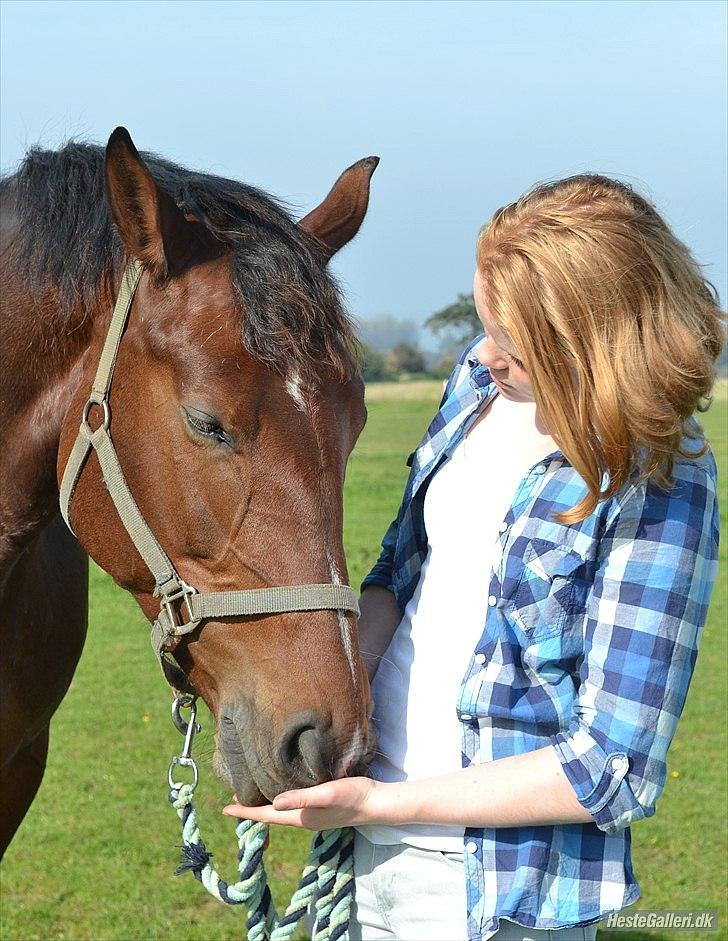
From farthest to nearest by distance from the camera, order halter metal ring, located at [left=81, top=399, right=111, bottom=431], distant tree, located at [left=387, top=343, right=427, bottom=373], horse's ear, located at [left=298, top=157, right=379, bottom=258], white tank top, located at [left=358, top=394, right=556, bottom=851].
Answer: distant tree, located at [left=387, top=343, right=427, bottom=373] → horse's ear, located at [left=298, top=157, right=379, bottom=258] → halter metal ring, located at [left=81, top=399, right=111, bottom=431] → white tank top, located at [left=358, top=394, right=556, bottom=851]

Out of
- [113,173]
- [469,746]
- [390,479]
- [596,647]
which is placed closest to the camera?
[596,647]

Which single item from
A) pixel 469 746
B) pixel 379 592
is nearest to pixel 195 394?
pixel 379 592

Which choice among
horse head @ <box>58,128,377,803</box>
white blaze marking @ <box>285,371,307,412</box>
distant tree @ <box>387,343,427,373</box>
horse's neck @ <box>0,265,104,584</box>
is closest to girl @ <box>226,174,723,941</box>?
horse head @ <box>58,128,377,803</box>

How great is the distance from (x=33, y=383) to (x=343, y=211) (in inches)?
33.2

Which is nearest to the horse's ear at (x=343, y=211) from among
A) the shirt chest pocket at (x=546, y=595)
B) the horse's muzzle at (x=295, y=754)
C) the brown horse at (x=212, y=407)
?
the brown horse at (x=212, y=407)

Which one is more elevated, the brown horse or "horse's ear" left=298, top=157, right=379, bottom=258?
"horse's ear" left=298, top=157, right=379, bottom=258

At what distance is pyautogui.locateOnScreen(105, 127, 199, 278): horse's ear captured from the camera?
1955 mm

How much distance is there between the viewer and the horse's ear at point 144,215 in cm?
196

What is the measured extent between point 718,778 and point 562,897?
4443 millimetres

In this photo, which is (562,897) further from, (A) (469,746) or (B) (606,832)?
(A) (469,746)

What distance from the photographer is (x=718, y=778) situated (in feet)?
18.9

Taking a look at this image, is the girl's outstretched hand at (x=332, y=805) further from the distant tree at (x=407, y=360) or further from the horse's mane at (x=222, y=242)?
the distant tree at (x=407, y=360)

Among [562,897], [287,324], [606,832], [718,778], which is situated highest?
[287,324]

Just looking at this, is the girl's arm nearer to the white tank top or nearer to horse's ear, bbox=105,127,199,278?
the white tank top
